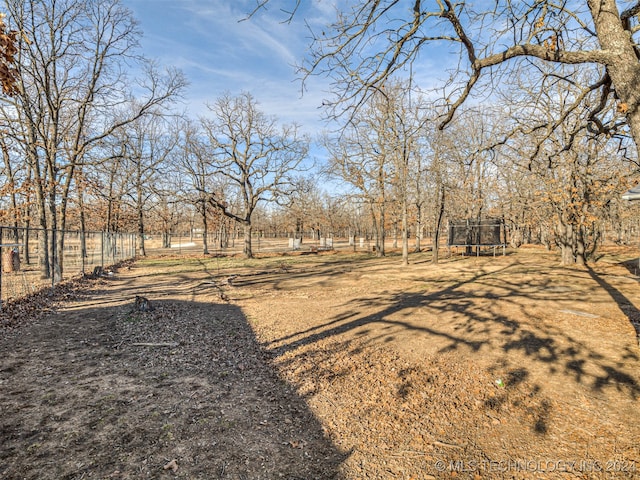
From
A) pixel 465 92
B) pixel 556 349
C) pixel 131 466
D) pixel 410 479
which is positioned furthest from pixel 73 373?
pixel 556 349

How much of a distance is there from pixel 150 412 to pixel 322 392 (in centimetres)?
200

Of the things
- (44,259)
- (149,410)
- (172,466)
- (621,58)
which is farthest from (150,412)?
(44,259)

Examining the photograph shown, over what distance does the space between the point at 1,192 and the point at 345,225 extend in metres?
53.9

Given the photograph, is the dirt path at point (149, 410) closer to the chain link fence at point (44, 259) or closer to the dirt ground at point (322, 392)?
the dirt ground at point (322, 392)

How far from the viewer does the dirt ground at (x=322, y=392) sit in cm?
281

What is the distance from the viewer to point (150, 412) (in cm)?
355

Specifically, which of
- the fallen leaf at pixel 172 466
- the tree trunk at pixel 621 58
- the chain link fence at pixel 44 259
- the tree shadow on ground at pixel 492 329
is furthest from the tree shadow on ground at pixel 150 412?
the tree trunk at pixel 621 58

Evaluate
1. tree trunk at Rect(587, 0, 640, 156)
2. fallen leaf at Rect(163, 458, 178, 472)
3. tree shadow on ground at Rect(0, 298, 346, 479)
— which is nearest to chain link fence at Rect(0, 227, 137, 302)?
tree shadow on ground at Rect(0, 298, 346, 479)

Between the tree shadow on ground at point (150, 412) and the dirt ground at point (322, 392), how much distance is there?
18mm

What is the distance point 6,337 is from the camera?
593 cm

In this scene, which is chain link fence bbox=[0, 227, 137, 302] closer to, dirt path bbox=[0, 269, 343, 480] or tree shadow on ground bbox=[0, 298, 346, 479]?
dirt path bbox=[0, 269, 343, 480]

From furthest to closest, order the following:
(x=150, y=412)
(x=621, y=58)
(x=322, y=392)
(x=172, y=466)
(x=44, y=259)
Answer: (x=44, y=259), (x=322, y=392), (x=150, y=412), (x=621, y=58), (x=172, y=466)

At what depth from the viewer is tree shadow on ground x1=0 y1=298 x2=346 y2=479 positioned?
2.75 meters

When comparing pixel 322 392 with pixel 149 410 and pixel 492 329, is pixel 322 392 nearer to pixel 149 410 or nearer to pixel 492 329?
pixel 149 410
